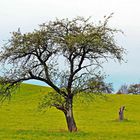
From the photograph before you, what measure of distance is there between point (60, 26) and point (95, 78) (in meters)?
5.15

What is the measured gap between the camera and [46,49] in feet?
132

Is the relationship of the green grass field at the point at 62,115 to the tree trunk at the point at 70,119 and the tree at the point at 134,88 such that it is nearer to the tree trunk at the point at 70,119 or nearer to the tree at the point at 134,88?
the tree trunk at the point at 70,119

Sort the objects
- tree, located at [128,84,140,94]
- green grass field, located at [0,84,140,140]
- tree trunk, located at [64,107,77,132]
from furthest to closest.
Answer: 1. tree, located at [128,84,140,94]
2. green grass field, located at [0,84,140,140]
3. tree trunk, located at [64,107,77,132]

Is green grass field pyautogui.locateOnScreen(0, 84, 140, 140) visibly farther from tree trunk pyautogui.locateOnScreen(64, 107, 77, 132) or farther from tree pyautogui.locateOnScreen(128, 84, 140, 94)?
tree pyautogui.locateOnScreen(128, 84, 140, 94)

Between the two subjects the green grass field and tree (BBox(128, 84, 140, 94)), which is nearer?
the green grass field

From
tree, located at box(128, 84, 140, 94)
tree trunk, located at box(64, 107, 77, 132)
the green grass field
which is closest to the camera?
tree trunk, located at box(64, 107, 77, 132)

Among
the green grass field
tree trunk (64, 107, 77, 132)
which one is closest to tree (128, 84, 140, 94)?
the green grass field

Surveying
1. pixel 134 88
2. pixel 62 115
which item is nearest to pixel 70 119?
pixel 62 115

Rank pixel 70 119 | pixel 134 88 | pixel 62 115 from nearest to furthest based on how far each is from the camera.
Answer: pixel 70 119
pixel 62 115
pixel 134 88

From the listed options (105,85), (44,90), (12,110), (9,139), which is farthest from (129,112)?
(9,139)

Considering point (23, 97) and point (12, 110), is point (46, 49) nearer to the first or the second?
point (12, 110)

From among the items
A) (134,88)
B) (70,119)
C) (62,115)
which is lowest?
(70,119)

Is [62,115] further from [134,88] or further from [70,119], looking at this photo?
[134,88]

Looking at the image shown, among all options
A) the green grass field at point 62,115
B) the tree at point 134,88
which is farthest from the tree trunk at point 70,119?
the tree at point 134,88
